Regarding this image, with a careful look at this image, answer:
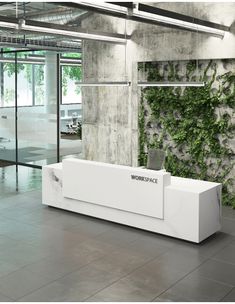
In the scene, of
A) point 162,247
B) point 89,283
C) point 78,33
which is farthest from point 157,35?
point 89,283

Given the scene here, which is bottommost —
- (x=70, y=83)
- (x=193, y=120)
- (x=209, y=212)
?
(x=209, y=212)

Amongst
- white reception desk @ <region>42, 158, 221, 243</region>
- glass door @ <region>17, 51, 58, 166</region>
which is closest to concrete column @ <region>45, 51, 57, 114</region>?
glass door @ <region>17, 51, 58, 166</region>

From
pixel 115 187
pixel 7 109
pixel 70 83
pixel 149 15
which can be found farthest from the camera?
pixel 7 109

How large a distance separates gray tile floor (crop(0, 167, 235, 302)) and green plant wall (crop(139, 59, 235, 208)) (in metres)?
1.38

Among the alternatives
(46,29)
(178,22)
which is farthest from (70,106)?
(178,22)

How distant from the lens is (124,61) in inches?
410

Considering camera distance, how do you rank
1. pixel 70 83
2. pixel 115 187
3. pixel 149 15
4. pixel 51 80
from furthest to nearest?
1. pixel 70 83
2. pixel 51 80
3. pixel 115 187
4. pixel 149 15

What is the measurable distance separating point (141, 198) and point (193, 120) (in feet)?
9.21

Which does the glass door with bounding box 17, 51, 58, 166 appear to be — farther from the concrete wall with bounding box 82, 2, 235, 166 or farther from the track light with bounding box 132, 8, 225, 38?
the track light with bounding box 132, 8, 225, 38

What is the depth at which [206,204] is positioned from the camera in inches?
273

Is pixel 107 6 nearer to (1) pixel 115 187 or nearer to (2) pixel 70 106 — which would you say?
(1) pixel 115 187

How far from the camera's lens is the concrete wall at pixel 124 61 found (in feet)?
29.6

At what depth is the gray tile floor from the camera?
5141mm

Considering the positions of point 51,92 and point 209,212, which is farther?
point 51,92
